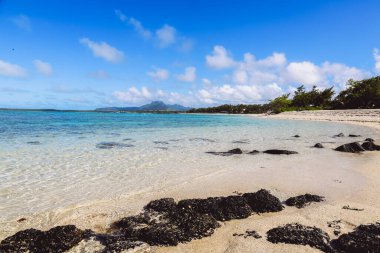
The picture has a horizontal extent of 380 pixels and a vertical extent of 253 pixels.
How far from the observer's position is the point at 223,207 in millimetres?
5824

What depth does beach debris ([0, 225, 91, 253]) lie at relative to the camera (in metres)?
4.35

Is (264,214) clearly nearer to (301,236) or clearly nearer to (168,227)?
(301,236)

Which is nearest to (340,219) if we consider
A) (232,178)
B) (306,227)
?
(306,227)

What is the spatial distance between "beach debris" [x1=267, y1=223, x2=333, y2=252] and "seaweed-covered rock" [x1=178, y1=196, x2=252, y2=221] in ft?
2.93

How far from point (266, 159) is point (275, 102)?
116119mm

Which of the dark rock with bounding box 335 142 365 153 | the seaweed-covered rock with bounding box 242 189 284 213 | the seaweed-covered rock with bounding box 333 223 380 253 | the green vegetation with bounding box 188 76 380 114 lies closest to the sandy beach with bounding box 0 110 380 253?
the seaweed-covered rock with bounding box 242 189 284 213

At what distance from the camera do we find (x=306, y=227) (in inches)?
193

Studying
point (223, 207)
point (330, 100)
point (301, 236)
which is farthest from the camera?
point (330, 100)

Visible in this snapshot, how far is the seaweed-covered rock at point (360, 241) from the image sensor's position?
4.12 metres

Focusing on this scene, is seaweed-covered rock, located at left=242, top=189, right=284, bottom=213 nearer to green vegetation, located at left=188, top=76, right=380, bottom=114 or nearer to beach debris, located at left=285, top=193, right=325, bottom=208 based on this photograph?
beach debris, located at left=285, top=193, right=325, bottom=208

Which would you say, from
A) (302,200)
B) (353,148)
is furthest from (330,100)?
(302,200)

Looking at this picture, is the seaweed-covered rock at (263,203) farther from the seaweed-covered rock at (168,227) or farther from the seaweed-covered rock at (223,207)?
the seaweed-covered rock at (168,227)

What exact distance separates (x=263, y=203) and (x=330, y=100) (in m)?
98.6

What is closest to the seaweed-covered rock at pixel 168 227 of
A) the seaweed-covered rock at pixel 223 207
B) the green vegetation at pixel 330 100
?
the seaweed-covered rock at pixel 223 207
